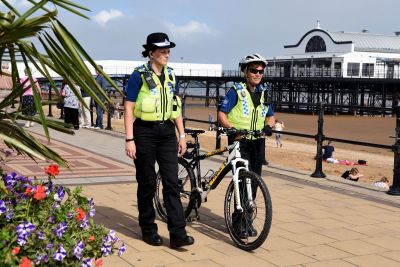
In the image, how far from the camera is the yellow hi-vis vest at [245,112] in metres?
5.21

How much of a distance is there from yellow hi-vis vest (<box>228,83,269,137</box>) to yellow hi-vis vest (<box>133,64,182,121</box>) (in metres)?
0.68

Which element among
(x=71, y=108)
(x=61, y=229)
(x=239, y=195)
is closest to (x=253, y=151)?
(x=239, y=195)

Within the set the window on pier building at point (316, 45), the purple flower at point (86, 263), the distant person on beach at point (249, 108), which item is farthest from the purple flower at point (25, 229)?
the window on pier building at point (316, 45)

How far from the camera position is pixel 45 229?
2.81 meters

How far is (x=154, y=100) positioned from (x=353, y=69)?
65.4m

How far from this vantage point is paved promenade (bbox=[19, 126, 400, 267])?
460 cm

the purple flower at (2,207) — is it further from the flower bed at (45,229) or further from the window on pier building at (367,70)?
the window on pier building at (367,70)

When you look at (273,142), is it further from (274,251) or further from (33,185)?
(33,185)

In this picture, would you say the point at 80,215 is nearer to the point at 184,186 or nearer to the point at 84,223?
the point at 84,223

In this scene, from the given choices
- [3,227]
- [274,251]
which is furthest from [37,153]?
[274,251]

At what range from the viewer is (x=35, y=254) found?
273cm

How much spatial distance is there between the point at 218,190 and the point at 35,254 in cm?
495

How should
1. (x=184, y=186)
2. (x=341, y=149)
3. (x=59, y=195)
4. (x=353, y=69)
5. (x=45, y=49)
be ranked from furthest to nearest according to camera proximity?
(x=353, y=69) < (x=341, y=149) < (x=184, y=186) < (x=59, y=195) < (x=45, y=49)

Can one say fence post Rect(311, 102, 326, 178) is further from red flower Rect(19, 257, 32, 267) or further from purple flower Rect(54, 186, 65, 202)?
red flower Rect(19, 257, 32, 267)
